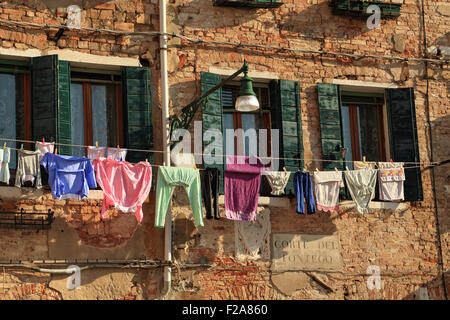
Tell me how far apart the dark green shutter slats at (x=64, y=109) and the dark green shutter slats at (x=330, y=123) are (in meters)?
3.80

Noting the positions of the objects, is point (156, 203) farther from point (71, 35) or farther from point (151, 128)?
point (71, 35)

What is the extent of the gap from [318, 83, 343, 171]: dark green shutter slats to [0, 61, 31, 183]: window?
14.2 ft

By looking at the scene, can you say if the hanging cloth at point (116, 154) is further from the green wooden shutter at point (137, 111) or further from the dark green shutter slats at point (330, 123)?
the dark green shutter slats at point (330, 123)

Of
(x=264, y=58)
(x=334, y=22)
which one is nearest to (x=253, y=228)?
(x=264, y=58)

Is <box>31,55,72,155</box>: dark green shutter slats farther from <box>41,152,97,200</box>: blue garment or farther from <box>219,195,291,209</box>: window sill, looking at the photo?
<box>219,195,291,209</box>: window sill

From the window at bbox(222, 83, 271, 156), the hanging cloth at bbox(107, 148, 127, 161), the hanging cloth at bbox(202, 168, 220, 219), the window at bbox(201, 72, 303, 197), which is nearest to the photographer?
the hanging cloth at bbox(107, 148, 127, 161)

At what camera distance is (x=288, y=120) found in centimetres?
1320

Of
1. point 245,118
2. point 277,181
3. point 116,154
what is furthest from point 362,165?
point 116,154

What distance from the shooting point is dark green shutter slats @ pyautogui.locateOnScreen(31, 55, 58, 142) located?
469 inches

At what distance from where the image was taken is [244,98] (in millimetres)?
11477

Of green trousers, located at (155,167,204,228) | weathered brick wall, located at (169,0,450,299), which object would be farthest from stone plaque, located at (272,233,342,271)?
green trousers, located at (155,167,204,228)

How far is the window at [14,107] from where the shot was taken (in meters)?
12.0

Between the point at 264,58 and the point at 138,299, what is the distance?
4.12 metres

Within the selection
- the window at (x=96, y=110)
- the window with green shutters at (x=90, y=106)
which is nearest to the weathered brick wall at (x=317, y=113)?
the window with green shutters at (x=90, y=106)
